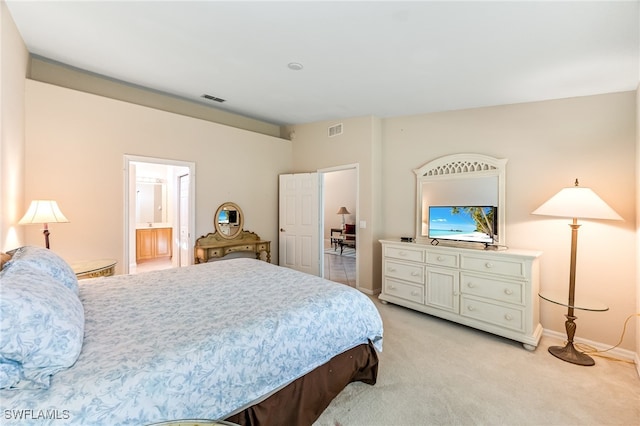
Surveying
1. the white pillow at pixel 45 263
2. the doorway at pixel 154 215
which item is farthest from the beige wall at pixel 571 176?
the doorway at pixel 154 215

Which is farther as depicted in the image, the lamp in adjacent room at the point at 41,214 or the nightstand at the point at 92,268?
the nightstand at the point at 92,268

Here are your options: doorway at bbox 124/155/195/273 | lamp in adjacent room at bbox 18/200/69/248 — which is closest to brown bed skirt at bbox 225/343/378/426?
lamp in adjacent room at bbox 18/200/69/248

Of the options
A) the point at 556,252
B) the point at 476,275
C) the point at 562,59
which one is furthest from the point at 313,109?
the point at 556,252

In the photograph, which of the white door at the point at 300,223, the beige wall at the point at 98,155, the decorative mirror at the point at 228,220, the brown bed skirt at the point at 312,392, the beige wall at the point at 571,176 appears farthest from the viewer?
the white door at the point at 300,223

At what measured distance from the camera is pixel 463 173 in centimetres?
349

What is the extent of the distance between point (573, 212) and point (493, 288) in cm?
99

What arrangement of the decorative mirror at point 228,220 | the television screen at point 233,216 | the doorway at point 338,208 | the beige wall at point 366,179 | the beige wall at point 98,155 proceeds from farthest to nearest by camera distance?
1. the doorway at point 338,208
2. the television screen at point 233,216
3. the decorative mirror at point 228,220
4. the beige wall at point 366,179
5. the beige wall at point 98,155

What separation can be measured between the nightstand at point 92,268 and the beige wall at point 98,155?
0.26m

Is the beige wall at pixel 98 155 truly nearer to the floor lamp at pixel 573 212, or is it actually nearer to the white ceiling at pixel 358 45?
the white ceiling at pixel 358 45

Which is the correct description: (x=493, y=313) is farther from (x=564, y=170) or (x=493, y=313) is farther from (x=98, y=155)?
(x=98, y=155)

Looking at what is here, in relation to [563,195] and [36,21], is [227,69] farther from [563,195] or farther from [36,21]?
[563,195]

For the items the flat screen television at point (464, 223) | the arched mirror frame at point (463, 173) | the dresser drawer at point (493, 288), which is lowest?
the dresser drawer at point (493, 288)

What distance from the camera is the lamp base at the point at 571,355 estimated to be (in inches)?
95.1

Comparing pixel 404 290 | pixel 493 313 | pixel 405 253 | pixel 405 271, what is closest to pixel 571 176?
→ pixel 493 313
